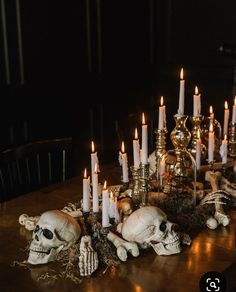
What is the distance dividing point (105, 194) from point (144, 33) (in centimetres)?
320

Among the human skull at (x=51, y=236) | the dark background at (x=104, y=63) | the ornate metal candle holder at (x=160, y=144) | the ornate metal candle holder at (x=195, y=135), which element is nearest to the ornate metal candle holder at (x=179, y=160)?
the ornate metal candle holder at (x=160, y=144)

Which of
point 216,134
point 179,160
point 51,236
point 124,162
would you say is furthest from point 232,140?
point 51,236

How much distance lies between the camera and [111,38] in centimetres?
407

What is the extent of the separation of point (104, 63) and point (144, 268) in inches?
115

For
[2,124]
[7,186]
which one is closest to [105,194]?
[7,186]

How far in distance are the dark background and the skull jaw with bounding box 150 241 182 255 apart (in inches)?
67.3

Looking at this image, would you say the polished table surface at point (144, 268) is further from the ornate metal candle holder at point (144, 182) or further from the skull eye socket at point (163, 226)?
the ornate metal candle holder at point (144, 182)

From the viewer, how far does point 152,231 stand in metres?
1.33

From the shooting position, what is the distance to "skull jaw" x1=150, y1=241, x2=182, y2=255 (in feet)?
4.45

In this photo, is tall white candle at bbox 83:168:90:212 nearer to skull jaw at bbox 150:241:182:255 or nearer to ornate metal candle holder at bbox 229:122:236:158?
skull jaw at bbox 150:241:182:255

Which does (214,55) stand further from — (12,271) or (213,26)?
(12,271)

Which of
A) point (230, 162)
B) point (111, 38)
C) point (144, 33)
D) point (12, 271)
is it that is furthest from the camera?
point (144, 33)

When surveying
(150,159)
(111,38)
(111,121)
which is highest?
(111,38)

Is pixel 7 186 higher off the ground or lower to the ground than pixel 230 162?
lower
